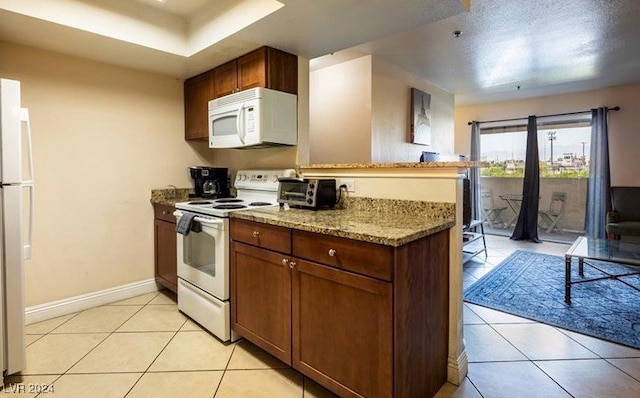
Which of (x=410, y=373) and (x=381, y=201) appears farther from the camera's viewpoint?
(x=381, y=201)

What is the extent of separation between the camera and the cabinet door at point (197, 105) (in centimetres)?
300

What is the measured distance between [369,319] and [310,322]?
0.36 metres

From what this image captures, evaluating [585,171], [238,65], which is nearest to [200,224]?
[238,65]

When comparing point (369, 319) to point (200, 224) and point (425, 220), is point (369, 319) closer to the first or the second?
point (425, 220)

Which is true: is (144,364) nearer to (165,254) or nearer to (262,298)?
(262,298)

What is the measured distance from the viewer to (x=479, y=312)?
2645 mm

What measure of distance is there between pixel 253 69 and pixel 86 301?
7.65ft

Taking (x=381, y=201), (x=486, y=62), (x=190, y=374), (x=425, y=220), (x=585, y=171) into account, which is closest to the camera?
(x=425, y=220)

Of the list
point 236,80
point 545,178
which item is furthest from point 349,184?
point 545,178

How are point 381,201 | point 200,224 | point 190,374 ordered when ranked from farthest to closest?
point 200,224, point 381,201, point 190,374

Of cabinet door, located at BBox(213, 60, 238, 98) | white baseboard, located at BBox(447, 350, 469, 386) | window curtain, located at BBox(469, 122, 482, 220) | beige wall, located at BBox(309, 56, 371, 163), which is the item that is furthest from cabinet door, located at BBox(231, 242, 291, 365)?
window curtain, located at BBox(469, 122, 482, 220)

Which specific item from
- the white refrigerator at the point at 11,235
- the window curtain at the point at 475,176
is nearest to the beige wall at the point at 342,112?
the white refrigerator at the point at 11,235

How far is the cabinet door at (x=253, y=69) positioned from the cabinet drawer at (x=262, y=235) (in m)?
1.10

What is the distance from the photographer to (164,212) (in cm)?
293
